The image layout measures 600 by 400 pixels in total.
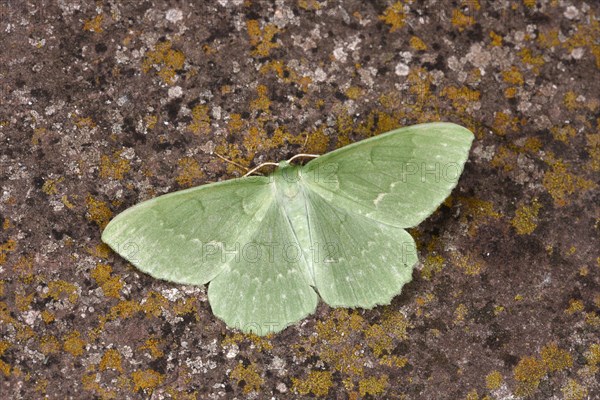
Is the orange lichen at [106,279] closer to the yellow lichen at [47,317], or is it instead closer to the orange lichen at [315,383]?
the yellow lichen at [47,317]

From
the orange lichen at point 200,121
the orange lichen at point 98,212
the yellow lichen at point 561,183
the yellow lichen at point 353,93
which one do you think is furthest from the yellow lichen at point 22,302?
the yellow lichen at point 561,183

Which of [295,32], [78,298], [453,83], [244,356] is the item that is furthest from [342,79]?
[78,298]

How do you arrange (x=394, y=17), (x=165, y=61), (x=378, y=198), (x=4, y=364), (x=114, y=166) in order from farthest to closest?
1. (x=394, y=17)
2. (x=165, y=61)
3. (x=114, y=166)
4. (x=4, y=364)
5. (x=378, y=198)

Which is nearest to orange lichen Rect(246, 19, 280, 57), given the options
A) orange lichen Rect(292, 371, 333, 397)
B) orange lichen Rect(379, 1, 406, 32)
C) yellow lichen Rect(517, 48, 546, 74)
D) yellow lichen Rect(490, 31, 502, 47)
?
orange lichen Rect(379, 1, 406, 32)

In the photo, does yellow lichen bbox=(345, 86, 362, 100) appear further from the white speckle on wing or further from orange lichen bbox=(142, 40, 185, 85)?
orange lichen bbox=(142, 40, 185, 85)

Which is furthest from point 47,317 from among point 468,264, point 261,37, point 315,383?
point 468,264

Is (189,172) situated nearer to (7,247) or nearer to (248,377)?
(7,247)
